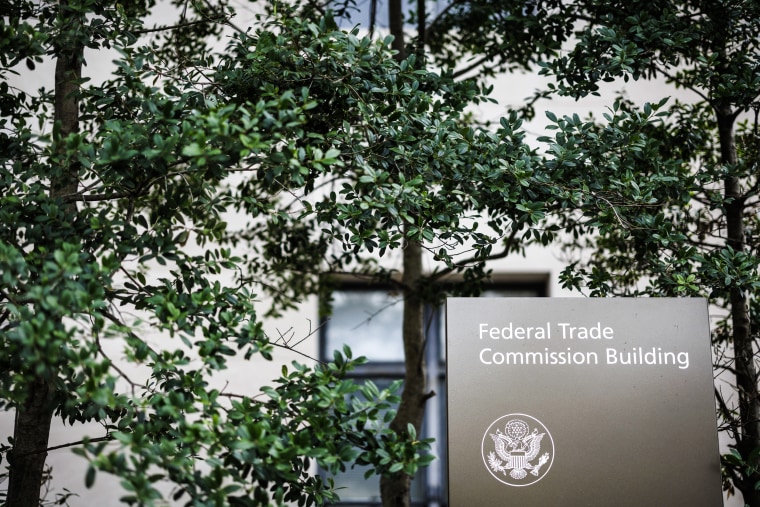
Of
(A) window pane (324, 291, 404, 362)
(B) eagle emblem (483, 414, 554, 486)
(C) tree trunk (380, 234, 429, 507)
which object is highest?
(A) window pane (324, 291, 404, 362)

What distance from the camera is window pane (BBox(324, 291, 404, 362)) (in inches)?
274

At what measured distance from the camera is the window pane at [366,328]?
6.97m

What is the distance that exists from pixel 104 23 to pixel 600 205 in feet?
7.25

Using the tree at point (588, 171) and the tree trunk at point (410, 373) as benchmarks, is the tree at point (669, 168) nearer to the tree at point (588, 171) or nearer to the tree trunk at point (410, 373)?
the tree at point (588, 171)

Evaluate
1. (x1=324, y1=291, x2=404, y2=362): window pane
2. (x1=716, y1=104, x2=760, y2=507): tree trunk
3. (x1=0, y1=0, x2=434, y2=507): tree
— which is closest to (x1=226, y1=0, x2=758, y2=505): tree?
(x1=716, y1=104, x2=760, y2=507): tree trunk

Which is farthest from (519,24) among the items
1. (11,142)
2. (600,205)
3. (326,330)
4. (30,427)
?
(326,330)

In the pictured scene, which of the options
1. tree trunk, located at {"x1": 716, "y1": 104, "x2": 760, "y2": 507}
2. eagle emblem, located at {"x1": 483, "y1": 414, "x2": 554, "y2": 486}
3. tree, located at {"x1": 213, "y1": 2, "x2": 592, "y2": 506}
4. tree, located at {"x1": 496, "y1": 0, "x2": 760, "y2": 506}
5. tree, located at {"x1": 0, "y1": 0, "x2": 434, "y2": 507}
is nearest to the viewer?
tree, located at {"x1": 0, "y1": 0, "x2": 434, "y2": 507}

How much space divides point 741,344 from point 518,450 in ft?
5.20

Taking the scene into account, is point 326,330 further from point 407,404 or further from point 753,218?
point 753,218

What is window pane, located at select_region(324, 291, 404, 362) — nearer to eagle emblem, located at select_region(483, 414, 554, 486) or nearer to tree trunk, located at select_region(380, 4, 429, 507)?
tree trunk, located at select_region(380, 4, 429, 507)

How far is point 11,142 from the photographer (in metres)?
2.97

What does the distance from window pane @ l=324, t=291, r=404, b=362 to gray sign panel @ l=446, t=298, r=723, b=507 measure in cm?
→ 417

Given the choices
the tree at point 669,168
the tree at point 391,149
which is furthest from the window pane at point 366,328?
the tree at point 391,149

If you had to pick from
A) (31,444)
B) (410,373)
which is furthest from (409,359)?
(31,444)
